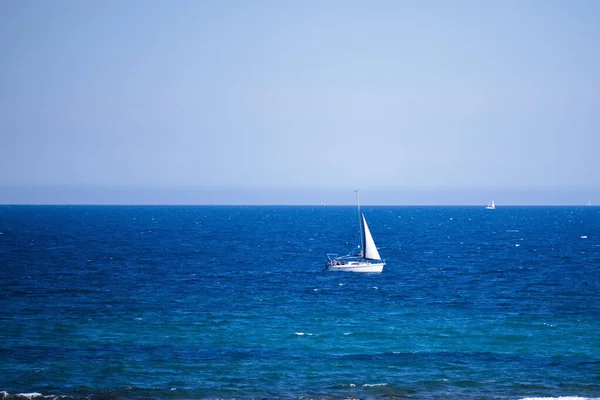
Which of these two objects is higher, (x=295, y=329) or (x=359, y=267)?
(x=359, y=267)

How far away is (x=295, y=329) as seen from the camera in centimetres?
5691

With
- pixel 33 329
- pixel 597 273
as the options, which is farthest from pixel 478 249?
pixel 33 329

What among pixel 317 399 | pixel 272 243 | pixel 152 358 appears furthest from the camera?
pixel 272 243

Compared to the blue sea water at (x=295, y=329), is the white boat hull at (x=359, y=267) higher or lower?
higher

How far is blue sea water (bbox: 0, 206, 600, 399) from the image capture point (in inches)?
1647

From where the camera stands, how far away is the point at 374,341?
53.1 metres

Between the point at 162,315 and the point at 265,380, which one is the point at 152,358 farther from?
the point at 162,315

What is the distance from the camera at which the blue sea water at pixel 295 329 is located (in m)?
41.8

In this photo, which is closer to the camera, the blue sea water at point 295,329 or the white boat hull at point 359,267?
the blue sea water at point 295,329

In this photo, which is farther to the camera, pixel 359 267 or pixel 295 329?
pixel 359 267

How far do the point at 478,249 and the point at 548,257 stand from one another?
20.2 meters

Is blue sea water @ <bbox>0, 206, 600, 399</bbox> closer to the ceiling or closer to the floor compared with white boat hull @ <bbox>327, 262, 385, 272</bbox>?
closer to the floor

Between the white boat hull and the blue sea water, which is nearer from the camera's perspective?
the blue sea water

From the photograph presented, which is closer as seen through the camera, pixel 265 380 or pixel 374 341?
pixel 265 380
